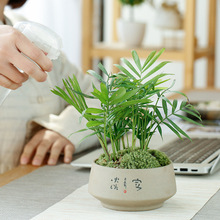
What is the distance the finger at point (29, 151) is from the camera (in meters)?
1.13

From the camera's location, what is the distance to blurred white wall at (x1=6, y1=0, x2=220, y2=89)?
118 inches

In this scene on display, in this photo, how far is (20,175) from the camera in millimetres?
1010

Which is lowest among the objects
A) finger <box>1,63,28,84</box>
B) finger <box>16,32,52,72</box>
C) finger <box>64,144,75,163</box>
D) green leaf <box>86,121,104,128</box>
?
finger <box>64,144,75,163</box>

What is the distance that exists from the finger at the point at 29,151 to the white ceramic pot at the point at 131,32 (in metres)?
1.82

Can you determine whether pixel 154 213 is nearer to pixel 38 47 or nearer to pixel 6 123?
pixel 38 47

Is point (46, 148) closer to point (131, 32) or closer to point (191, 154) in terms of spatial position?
point (191, 154)

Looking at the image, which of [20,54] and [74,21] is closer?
[20,54]

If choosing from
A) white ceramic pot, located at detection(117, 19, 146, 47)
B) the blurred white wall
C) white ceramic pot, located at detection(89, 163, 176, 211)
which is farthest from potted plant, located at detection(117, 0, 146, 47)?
white ceramic pot, located at detection(89, 163, 176, 211)

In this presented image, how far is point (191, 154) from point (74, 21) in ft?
8.17

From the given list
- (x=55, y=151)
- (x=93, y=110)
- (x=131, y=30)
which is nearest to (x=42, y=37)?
(x=93, y=110)

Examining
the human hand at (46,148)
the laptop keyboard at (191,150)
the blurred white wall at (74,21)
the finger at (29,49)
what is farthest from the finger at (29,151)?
the blurred white wall at (74,21)

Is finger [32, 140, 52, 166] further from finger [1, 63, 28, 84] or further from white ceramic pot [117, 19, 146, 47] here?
white ceramic pot [117, 19, 146, 47]

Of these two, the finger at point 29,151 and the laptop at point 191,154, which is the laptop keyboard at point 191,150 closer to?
the laptop at point 191,154

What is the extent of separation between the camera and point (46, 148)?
45.7 inches
